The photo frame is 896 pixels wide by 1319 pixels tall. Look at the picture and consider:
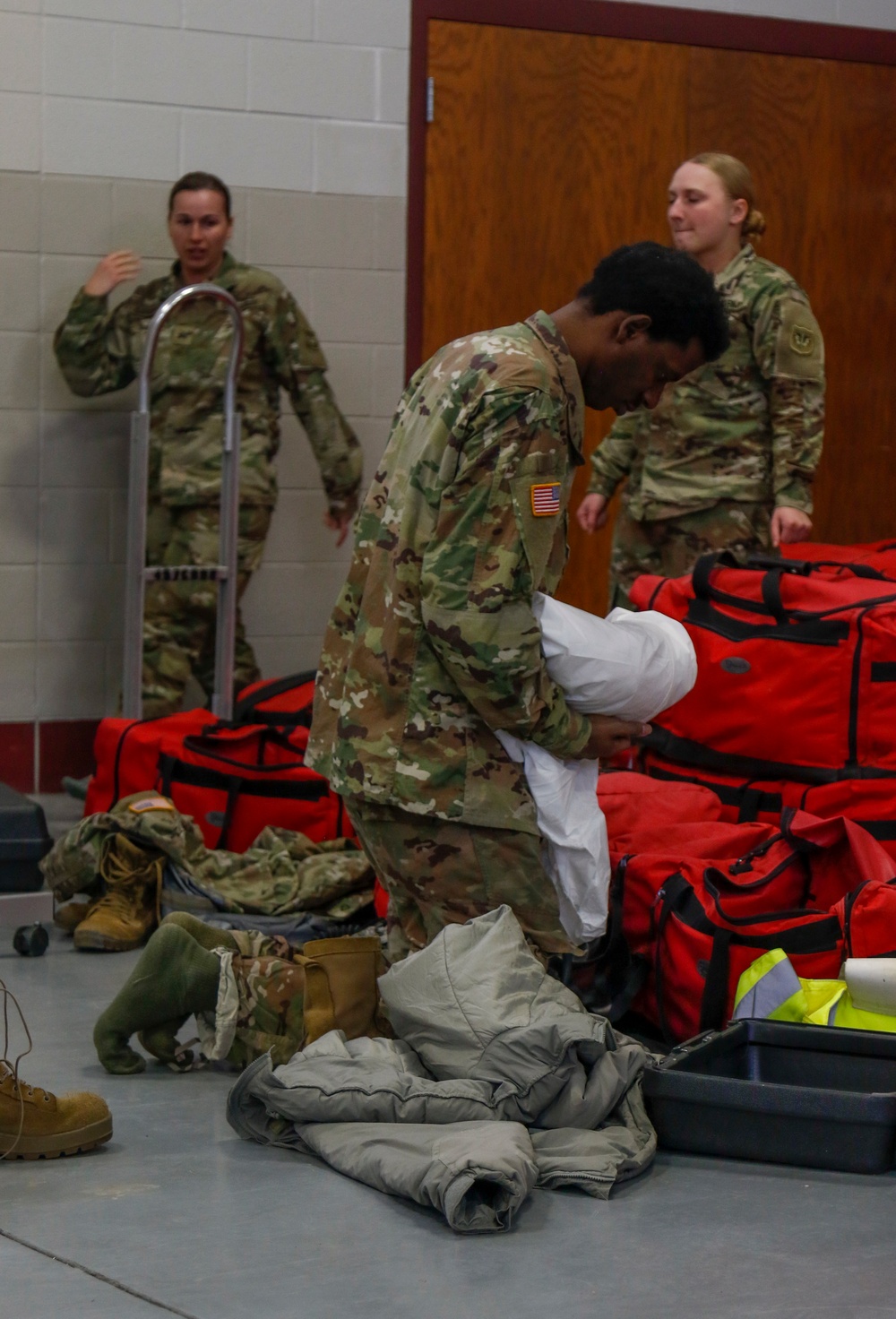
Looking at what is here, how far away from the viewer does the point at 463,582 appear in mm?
2385

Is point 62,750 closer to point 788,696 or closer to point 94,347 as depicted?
point 94,347

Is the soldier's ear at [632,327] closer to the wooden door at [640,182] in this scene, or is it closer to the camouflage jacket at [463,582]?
the camouflage jacket at [463,582]

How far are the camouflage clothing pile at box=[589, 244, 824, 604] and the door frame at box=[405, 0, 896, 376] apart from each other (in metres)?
1.28

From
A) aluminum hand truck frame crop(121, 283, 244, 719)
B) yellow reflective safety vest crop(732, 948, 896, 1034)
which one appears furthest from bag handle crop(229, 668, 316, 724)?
yellow reflective safety vest crop(732, 948, 896, 1034)

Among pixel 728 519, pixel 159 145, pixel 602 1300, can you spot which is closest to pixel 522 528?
pixel 602 1300

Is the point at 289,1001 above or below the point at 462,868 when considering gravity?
below

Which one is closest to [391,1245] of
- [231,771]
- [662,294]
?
[662,294]

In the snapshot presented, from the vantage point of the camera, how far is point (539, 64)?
218 inches

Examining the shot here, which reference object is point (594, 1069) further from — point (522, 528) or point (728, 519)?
point (728, 519)

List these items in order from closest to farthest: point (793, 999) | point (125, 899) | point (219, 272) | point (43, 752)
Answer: point (793, 999) < point (125, 899) < point (219, 272) < point (43, 752)

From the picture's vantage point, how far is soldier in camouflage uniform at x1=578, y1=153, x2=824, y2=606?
4.18m

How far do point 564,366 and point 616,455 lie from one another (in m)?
2.13

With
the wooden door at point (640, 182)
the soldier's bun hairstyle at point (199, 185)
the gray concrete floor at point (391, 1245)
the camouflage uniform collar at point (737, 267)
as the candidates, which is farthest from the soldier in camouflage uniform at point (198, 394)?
the gray concrete floor at point (391, 1245)

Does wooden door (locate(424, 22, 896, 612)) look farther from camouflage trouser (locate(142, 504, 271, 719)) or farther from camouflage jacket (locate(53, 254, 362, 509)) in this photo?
camouflage trouser (locate(142, 504, 271, 719))
